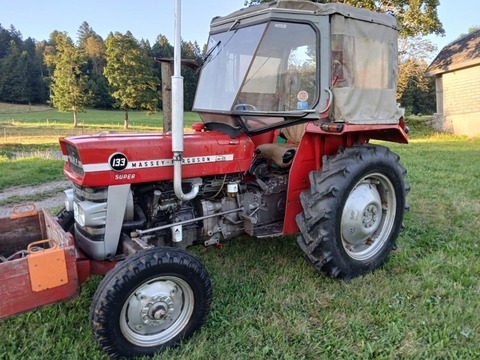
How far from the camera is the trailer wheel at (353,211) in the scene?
10.5ft

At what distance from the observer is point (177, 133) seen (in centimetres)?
261

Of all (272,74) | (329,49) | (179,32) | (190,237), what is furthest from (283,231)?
(179,32)

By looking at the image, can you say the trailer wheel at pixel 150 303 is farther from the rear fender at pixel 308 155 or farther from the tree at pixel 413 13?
the tree at pixel 413 13

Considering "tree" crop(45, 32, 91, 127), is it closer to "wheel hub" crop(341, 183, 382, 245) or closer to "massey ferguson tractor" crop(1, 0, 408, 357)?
"massey ferguson tractor" crop(1, 0, 408, 357)

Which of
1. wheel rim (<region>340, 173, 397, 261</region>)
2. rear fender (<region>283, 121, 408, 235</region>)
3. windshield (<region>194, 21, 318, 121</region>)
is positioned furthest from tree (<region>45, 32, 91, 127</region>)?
wheel rim (<region>340, 173, 397, 261</region>)

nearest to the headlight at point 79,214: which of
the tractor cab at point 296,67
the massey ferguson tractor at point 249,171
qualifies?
the massey ferguson tractor at point 249,171

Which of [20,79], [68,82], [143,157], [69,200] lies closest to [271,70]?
[143,157]

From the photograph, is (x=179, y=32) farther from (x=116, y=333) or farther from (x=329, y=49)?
(x=116, y=333)

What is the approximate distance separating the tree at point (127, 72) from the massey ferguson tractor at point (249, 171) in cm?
2856

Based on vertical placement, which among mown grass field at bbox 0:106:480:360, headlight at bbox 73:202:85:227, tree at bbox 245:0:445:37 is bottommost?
mown grass field at bbox 0:106:480:360

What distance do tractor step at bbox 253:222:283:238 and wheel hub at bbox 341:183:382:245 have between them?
1.89 feet

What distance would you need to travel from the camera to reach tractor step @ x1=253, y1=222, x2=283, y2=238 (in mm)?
3422

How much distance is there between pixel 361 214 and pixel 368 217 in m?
0.16

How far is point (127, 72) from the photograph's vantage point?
101ft
